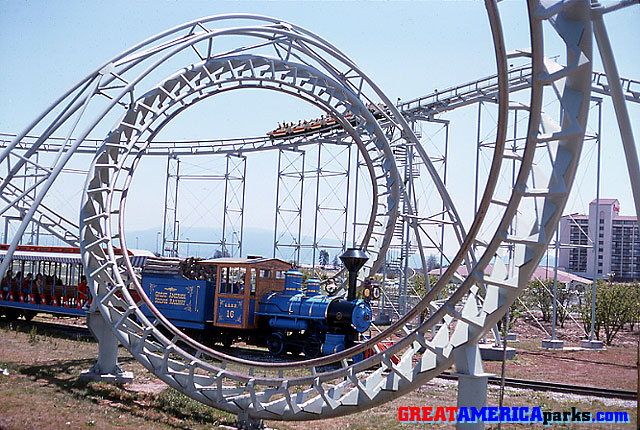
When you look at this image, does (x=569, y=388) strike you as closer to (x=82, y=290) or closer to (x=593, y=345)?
(x=593, y=345)

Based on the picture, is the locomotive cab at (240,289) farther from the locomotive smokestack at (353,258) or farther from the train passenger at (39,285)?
the train passenger at (39,285)

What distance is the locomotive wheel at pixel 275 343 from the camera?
1970 cm

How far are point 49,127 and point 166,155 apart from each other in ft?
76.6

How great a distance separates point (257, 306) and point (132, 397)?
844 centimetres

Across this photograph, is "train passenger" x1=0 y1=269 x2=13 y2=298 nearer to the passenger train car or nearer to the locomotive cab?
the passenger train car

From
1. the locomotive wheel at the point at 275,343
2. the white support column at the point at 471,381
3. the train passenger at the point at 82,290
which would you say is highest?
the white support column at the point at 471,381

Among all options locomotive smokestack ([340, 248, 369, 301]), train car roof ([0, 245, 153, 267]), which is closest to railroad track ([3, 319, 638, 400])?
train car roof ([0, 245, 153, 267])

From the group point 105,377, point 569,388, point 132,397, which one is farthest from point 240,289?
point 569,388

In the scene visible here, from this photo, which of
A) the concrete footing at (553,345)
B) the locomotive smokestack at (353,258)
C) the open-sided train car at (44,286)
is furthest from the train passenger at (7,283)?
the concrete footing at (553,345)

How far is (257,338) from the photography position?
20.7 m

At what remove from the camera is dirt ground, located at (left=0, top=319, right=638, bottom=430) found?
33.7 ft

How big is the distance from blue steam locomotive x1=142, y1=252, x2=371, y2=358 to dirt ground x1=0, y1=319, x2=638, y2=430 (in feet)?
10.6

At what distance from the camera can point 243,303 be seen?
20.1 m

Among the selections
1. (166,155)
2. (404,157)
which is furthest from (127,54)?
(166,155)
